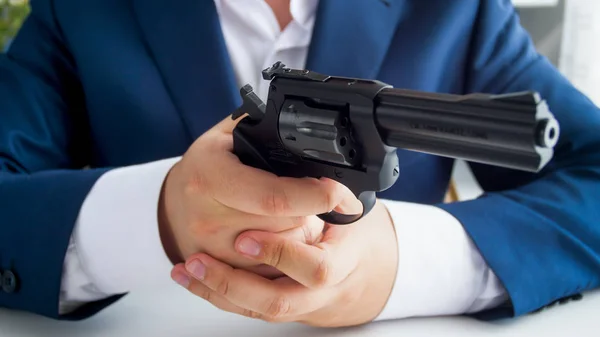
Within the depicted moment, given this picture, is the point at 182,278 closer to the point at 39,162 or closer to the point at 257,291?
the point at 257,291

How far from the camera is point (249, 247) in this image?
451 millimetres

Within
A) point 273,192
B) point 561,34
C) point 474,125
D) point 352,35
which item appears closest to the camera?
point 474,125

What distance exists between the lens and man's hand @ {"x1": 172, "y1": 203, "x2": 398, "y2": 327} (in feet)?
1.48

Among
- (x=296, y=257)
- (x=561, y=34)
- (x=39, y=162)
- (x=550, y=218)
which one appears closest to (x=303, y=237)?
(x=296, y=257)

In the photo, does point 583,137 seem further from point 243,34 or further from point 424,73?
point 243,34

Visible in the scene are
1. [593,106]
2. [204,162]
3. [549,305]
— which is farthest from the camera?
[593,106]

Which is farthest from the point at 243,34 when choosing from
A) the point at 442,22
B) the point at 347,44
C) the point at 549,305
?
the point at 549,305

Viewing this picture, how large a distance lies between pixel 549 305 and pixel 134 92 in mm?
538

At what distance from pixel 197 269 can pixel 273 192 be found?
0.11 m

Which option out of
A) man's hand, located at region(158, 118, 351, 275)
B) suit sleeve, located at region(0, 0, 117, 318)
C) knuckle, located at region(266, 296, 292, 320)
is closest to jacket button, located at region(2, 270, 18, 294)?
suit sleeve, located at region(0, 0, 117, 318)

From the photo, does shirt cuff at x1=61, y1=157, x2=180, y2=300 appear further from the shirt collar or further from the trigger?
the shirt collar

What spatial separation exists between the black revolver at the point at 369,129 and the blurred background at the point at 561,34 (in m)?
0.87

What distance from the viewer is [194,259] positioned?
48 centimetres

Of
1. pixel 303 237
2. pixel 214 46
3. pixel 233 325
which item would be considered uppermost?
pixel 214 46
